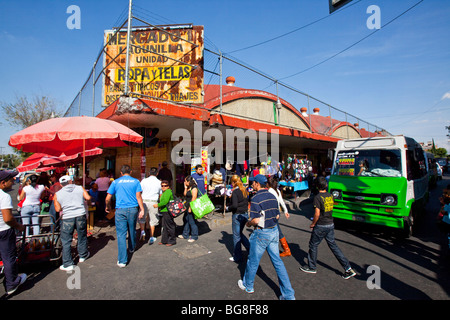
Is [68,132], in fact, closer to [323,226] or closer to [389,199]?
[323,226]

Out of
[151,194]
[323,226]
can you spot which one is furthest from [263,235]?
[151,194]

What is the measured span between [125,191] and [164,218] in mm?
1445

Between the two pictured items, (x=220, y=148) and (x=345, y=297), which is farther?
(x=220, y=148)

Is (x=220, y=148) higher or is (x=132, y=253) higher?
(x=220, y=148)

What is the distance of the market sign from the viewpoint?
25.9ft

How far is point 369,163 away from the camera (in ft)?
21.6

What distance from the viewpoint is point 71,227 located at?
4207 mm

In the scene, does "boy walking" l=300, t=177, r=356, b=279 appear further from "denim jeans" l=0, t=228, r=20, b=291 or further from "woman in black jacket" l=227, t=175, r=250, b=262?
"denim jeans" l=0, t=228, r=20, b=291

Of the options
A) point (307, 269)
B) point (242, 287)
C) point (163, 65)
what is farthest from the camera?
point (163, 65)

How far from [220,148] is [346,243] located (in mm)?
7571

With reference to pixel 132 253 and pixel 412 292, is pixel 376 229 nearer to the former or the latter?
pixel 412 292
